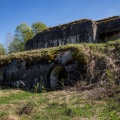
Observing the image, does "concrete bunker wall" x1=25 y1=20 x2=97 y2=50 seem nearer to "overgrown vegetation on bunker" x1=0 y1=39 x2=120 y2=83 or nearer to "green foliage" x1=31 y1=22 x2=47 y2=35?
"overgrown vegetation on bunker" x1=0 y1=39 x2=120 y2=83

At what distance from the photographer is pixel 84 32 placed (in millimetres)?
21797

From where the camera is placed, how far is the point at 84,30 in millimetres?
21812

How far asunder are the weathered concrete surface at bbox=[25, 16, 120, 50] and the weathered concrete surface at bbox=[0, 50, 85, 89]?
579cm

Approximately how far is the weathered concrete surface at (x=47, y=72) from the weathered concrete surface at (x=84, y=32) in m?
5.79

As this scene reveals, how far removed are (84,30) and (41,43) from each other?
17.8 ft

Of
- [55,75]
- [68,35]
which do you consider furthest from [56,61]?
[68,35]

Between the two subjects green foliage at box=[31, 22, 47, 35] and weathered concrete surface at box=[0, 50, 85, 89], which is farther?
green foliage at box=[31, 22, 47, 35]

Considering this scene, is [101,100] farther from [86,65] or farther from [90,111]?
[86,65]

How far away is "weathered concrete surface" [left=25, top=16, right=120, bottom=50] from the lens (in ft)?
71.2

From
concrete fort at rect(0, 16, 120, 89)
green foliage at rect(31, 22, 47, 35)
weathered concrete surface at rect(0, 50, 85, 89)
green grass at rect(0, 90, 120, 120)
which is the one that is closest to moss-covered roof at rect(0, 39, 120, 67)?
concrete fort at rect(0, 16, 120, 89)

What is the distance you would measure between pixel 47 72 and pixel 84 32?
Answer: 6.70 meters

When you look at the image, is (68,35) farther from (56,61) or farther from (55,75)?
(56,61)

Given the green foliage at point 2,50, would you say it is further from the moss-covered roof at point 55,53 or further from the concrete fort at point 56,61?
the moss-covered roof at point 55,53

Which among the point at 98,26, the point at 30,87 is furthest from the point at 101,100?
the point at 98,26
